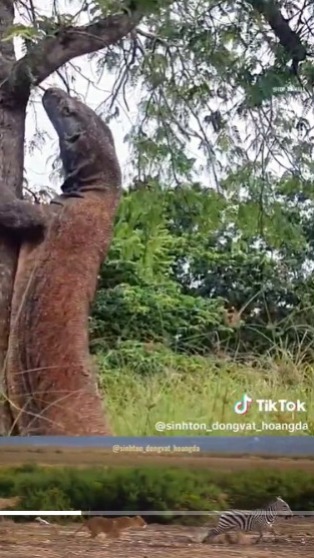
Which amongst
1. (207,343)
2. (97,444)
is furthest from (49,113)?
(97,444)

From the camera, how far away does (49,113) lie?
136 inches

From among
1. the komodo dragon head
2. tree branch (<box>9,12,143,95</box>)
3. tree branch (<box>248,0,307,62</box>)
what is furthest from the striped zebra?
tree branch (<box>9,12,143,95</box>)

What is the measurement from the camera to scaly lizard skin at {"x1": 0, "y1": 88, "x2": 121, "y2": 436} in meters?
3.36

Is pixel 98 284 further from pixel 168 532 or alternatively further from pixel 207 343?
pixel 168 532

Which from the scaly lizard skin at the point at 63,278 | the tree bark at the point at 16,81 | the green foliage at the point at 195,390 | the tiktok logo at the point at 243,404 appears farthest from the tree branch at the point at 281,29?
the tiktok logo at the point at 243,404

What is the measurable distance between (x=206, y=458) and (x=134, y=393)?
437mm

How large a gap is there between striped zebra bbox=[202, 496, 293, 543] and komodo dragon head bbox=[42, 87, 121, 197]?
1.62 m

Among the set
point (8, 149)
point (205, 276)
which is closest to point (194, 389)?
point (205, 276)

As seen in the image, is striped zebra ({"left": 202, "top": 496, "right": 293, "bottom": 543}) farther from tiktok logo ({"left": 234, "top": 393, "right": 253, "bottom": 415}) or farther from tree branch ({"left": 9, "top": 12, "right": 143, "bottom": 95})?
tree branch ({"left": 9, "top": 12, "right": 143, "bottom": 95})

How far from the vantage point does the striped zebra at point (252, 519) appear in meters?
3.40

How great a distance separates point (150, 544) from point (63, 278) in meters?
1.29

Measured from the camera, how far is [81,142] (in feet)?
11.4

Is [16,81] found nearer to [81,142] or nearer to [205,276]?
[81,142]

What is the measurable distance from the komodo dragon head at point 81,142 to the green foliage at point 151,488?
1320 millimetres
